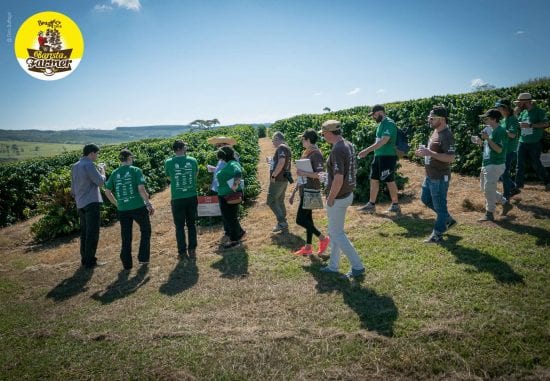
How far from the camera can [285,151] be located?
7.95 metres

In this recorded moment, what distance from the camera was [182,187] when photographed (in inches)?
288

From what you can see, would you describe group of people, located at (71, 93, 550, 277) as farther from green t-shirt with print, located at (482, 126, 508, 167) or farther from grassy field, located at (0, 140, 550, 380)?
grassy field, located at (0, 140, 550, 380)

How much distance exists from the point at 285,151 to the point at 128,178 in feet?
11.3

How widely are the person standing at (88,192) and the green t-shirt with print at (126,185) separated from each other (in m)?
0.47

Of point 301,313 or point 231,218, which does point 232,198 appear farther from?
point 301,313

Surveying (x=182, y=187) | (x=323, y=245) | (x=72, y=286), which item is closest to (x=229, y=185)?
(x=182, y=187)

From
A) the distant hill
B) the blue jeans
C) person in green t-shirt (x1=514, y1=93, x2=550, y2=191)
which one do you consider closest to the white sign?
the blue jeans

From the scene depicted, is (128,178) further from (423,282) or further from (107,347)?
(423,282)

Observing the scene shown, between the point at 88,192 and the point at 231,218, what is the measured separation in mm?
3055

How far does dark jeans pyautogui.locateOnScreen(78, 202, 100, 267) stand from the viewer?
7.28 m

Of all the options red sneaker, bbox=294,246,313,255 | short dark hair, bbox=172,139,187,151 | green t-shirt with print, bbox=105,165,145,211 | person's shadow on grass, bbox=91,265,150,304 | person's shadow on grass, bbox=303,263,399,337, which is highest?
short dark hair, bbox=172,139,187,151

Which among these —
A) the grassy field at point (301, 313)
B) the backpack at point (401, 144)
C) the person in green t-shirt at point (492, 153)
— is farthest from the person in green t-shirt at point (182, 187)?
the person in green t-shirt at point (492, 153)

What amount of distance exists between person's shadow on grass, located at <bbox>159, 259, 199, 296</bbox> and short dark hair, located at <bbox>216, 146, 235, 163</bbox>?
2310mm

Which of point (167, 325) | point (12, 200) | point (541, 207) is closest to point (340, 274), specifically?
point (167, 325)
